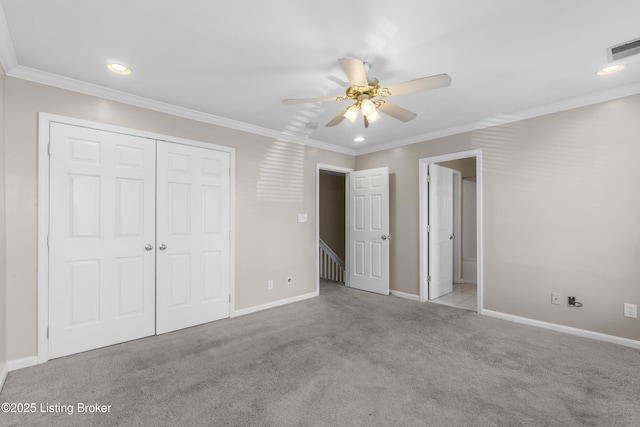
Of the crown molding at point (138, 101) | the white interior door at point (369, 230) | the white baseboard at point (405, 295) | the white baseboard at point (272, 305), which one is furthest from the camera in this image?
the white interior door at point (369, 230)

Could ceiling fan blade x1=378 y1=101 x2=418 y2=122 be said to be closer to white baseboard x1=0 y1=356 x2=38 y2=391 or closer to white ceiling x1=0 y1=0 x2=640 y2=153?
white ceiling x1=0 y1=0 x2=640 y2=153

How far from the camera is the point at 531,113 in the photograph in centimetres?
337

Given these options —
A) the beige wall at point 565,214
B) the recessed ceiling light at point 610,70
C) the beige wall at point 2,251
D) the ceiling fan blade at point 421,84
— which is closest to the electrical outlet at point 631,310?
the beige wall at point 565,214

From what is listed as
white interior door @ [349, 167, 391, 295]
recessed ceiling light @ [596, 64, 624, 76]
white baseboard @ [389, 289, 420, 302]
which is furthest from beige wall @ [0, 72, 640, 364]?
recessed ceiling light @ [596, 64, 624, 76]

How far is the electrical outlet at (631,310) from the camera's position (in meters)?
2.79

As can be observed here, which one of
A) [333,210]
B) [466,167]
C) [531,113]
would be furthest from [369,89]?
[333,210]

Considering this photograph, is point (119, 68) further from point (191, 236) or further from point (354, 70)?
point (354, 70)

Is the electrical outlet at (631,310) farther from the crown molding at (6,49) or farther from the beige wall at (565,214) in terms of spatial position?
the crown molding at (6,49)

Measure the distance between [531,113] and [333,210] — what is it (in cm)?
410

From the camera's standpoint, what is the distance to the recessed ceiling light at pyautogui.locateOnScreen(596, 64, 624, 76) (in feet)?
8.04

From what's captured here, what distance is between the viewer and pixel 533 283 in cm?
340

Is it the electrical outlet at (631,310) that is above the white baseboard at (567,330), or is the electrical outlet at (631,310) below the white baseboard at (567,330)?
above

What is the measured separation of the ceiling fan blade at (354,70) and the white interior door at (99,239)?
7.58 feet

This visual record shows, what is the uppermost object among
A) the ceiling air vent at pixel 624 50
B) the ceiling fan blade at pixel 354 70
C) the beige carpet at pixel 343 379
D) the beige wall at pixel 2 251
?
the ceiling air vent at pixel 624 50
